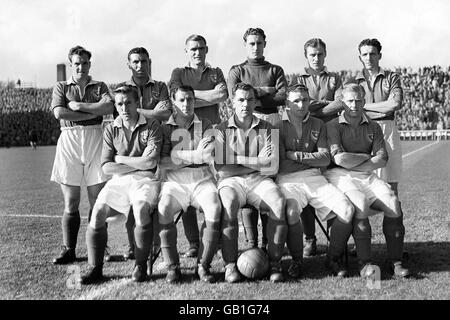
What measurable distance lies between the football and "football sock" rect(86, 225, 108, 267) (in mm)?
1096

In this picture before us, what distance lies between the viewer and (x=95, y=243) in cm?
436

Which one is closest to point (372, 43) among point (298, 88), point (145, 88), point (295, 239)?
point (298, 88)

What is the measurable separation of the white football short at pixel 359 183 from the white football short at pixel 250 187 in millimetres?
563

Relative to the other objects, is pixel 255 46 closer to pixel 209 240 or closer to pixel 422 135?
pixel 209 240

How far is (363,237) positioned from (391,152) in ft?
4.05

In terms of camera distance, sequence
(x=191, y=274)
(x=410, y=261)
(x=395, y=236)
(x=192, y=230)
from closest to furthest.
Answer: (x=395, y=236), (x=191, y=274), (x=410, y=261), (x=192, y=230)

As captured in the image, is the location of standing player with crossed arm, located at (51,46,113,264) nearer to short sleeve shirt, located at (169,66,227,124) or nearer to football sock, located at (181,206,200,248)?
short sleeve shirt, located at (169,66,227,124)

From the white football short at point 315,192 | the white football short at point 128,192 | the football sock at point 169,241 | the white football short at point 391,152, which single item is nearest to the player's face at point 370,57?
the white football short at point 391,152

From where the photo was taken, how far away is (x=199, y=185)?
4484 millimetres

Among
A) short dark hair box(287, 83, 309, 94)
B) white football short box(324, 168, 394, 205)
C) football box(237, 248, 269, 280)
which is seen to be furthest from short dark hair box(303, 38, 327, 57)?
football box(237, 248, 269, 280)

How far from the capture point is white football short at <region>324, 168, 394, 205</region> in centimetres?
453
